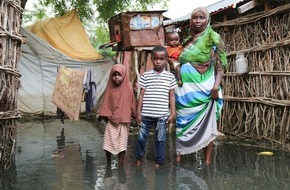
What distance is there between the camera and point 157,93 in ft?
15.8

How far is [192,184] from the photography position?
13.3ft

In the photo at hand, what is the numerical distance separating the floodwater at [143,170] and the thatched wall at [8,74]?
12.4 inches

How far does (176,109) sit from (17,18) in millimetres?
2177

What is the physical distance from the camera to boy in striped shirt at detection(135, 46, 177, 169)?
190 inches

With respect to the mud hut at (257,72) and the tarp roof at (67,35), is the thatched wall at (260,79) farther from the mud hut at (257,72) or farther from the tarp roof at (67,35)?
the tarp roof at (67,35)

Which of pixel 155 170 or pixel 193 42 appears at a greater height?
pixel 193 42

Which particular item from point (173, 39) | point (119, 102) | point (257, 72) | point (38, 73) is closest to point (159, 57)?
point (119, 102)

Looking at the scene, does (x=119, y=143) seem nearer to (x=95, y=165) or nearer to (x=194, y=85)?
(x=95, y=165)

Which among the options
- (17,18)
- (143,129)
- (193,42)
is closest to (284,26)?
(193,42)

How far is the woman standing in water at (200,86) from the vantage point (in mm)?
4902

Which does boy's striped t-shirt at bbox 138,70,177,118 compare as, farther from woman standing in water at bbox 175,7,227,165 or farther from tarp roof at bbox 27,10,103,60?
tarp roof at bbox 27,10,103,60

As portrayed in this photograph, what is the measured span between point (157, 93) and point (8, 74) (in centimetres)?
168

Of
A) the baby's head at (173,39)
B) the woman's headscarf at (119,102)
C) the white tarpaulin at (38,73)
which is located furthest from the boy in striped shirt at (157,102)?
the white tarpaulin at (38,73)

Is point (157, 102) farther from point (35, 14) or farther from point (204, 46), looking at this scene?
point (35, 14)
